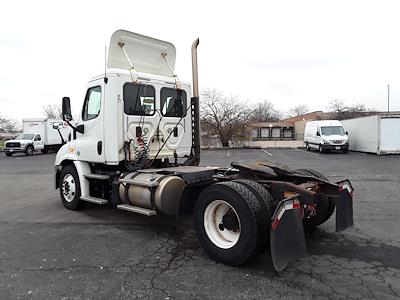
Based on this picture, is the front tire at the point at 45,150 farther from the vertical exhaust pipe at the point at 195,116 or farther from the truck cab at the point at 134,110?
the vertical exhaust pipe at the point at 195,116

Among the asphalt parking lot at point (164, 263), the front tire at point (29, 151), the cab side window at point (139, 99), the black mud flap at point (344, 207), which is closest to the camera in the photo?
the asphalt parking lot at point (164, 263)

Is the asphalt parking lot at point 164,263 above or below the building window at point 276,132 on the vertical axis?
below

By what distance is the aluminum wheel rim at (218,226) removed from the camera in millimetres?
4586

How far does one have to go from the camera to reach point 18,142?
3112 centimetres

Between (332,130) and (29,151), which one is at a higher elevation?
(332,130)

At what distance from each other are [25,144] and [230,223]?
102 feet

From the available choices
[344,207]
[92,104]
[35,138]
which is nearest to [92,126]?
[92,104]

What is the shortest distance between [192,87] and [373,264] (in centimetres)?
482

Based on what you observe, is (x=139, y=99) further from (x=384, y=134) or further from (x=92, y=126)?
(x=384, y=134)

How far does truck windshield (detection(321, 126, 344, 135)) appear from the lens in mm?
27467

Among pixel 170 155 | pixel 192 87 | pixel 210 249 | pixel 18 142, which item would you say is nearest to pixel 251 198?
pixel 210 249

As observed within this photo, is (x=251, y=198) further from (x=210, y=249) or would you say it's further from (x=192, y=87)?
(x=192, y=87)

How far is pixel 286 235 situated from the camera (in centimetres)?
402

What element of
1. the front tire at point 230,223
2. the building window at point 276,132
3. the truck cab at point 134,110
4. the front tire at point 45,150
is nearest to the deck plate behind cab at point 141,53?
the truck cab at point 134,110
